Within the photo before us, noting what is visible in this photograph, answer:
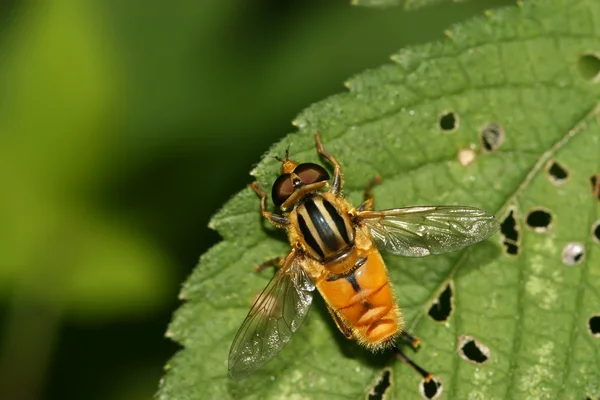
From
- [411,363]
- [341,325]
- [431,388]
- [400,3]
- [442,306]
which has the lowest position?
[431,388]

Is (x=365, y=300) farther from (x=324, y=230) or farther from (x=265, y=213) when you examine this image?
(x=265, y=213)

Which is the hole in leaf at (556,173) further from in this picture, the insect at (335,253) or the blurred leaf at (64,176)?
the blurred leaf at (64,176)

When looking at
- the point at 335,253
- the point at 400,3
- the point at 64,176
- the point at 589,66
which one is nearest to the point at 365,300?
the point at 335,253

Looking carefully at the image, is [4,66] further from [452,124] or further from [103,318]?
[452,124]

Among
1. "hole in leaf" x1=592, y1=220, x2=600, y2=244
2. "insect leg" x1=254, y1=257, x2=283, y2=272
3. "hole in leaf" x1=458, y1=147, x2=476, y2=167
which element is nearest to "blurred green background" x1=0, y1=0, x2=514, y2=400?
"insect leg" x1=254, y1=257, x2=283, y2=272

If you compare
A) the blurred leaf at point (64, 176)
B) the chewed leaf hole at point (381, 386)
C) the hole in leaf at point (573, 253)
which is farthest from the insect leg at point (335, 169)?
the blurred leaf at point (64, 176)
